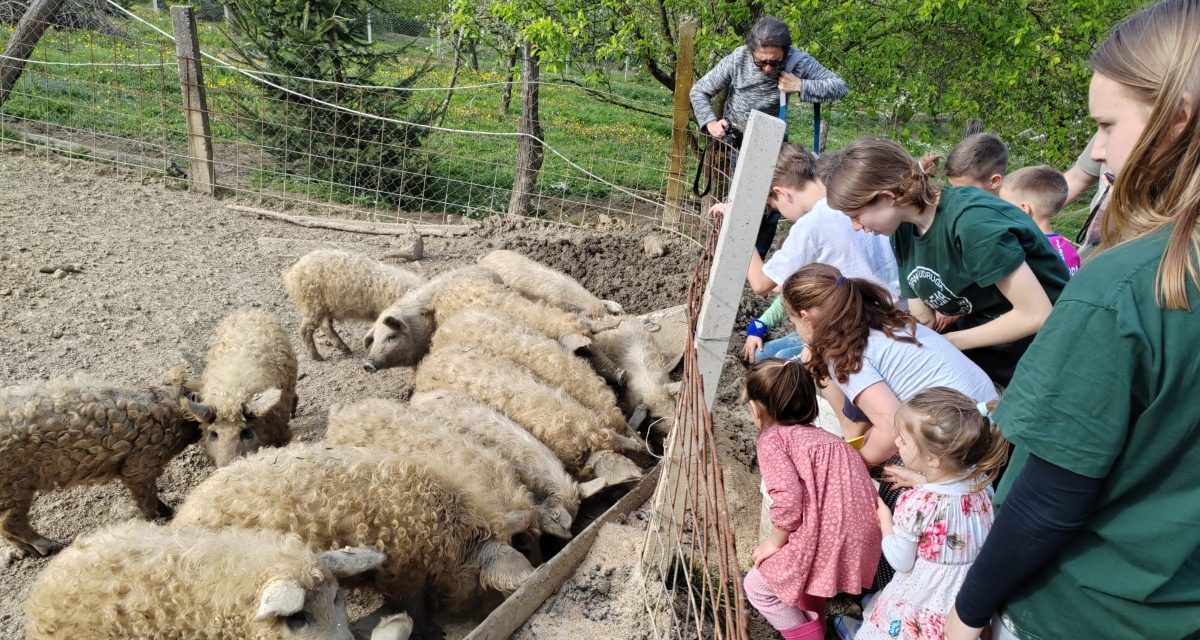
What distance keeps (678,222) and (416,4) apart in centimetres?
1317

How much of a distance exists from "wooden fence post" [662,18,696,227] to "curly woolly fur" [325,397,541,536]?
5.88 meters

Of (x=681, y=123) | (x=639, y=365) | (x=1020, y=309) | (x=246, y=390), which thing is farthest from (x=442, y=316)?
(x=1020, y=309)

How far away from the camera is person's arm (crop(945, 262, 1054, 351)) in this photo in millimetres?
3240

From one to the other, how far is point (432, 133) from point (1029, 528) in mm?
13569

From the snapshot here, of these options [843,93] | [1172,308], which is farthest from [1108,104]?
[843,93]

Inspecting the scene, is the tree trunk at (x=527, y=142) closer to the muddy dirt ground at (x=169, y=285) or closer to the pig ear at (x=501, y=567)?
the muddy dirt ground at (x=169, y=285)

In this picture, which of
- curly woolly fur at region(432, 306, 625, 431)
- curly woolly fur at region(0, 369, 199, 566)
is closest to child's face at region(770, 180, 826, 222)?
curly woolly fur at region(432, 306, 625, 431)

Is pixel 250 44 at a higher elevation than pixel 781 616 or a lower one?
higher

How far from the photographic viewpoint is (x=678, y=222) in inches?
395

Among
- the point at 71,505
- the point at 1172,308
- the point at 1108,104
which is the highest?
the point at 1108,104

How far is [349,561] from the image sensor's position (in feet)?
10.8

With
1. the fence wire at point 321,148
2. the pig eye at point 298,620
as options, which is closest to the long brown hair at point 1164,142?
the pig eye at point 298,620

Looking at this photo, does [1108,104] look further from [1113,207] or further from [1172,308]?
[1172,308]

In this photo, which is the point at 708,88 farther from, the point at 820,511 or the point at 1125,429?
the point at 1125,429
